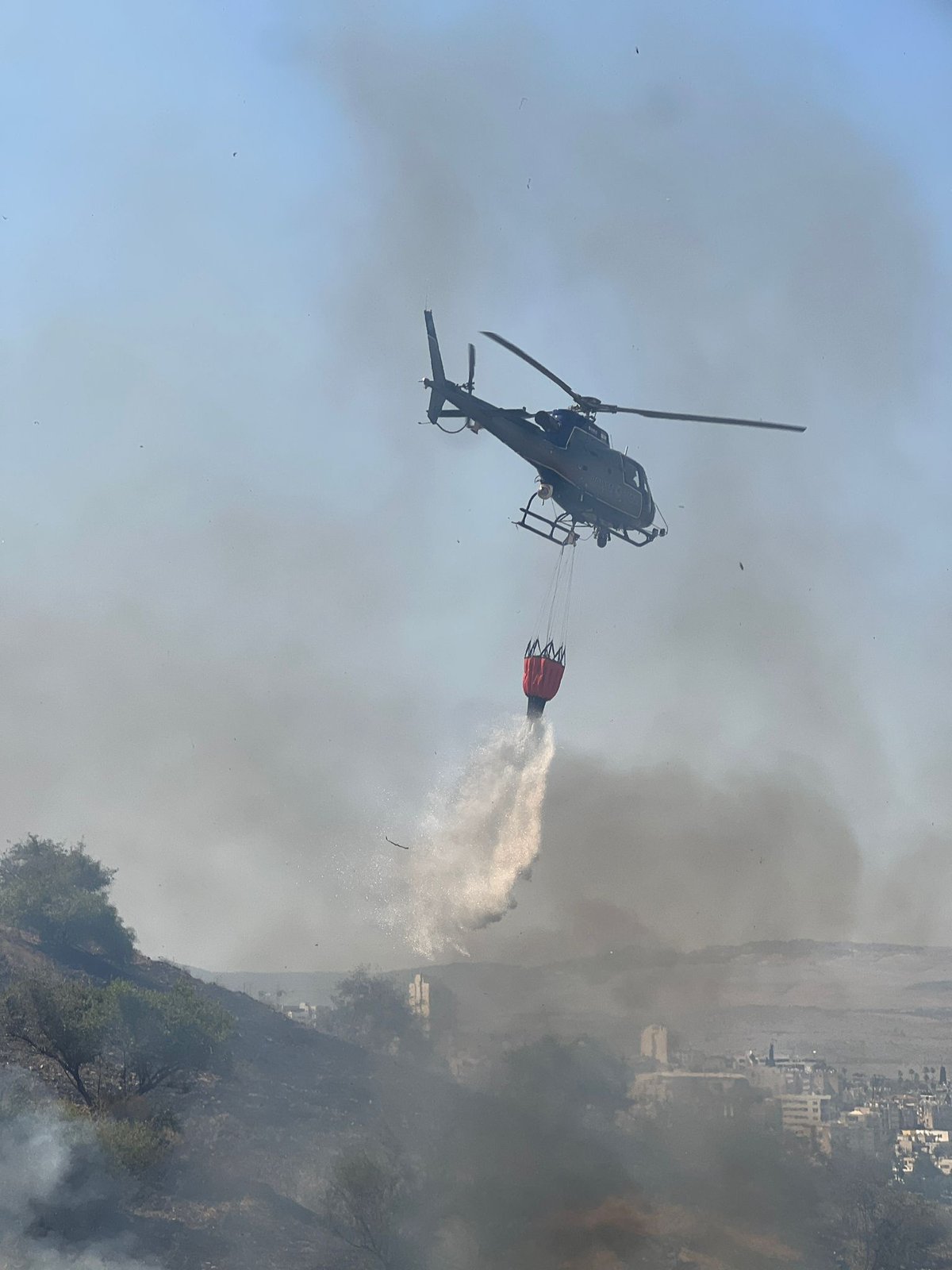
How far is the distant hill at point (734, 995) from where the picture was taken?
76.4 m

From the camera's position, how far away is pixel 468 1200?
5797cm

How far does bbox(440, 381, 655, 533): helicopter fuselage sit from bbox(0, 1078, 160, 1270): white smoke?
107 ft

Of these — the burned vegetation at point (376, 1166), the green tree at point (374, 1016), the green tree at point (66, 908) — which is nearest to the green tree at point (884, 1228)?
the burned vegetation at point (376, 1166)

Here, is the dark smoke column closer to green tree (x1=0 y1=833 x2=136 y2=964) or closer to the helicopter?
the helicopter

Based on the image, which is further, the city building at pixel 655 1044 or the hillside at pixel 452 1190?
the city building at pixel 655 1044

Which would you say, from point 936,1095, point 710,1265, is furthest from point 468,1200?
point 936,1095

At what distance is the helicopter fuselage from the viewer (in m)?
52.1

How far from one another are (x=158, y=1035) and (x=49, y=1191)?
13564 millimetres

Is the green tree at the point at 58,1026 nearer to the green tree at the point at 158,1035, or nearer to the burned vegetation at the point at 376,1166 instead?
the burned vegetation at the point at 376,1166

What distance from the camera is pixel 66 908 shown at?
280ft

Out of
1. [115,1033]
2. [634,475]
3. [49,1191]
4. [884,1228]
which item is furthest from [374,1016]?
[634,475]

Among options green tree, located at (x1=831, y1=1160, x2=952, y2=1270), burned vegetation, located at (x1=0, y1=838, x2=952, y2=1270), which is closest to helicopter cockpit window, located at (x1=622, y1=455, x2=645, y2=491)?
burned vegetation, located at (x1=0, y1=838, x2=952, y2=1270)

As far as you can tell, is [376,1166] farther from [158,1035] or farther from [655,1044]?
[655,1044]

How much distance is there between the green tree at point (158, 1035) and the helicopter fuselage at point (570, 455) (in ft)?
107
